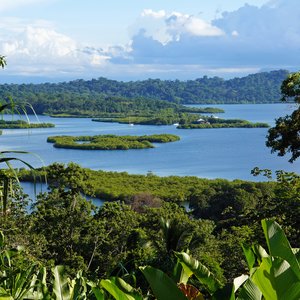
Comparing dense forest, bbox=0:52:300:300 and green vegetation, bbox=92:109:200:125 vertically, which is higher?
dense forest, bbox=0:52:300:300

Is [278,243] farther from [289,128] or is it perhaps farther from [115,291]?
[289,128]

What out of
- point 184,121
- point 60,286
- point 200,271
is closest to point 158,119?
point 184,121

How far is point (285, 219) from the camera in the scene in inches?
225

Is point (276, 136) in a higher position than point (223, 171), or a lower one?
higher

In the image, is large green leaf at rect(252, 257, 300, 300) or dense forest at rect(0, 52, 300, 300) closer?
large green leaf at rect(252, 257, 300, 300)

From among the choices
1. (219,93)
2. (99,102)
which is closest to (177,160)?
(99,102)

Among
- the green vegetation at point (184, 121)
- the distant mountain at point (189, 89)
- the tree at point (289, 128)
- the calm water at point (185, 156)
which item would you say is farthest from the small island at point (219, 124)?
the tree at point (289, 128)

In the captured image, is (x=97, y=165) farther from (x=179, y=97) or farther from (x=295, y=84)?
(x=179, y=97)

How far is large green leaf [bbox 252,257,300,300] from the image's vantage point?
1.13m

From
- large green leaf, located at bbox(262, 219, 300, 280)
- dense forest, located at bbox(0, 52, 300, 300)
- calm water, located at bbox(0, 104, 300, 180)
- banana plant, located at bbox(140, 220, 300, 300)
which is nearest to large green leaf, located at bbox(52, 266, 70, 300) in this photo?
dense forest, located at bbox(0, 52, 300, 300)

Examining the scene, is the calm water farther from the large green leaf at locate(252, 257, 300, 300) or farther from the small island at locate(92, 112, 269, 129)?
the large green leaf at locate(252, 257, 300, 300)

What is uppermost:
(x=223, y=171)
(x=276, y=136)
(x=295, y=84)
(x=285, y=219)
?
(x=295, y=84)

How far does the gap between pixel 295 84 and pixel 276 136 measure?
0.76 m

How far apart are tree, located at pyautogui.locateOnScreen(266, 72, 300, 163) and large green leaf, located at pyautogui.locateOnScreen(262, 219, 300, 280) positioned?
563cm
